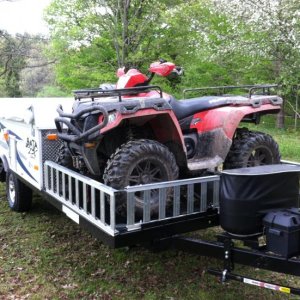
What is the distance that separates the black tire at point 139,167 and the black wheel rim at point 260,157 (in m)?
1.03

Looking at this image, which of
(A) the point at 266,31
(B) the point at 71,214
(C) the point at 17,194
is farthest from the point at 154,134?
(A) the point at 266,31

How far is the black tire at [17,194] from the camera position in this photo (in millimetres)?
5652

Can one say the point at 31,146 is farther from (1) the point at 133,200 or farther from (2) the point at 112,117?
(1) the point at 133,200

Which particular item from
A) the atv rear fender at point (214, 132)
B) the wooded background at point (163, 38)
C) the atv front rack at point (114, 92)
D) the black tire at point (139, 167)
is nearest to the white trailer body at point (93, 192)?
the black tire at point (139, 167)

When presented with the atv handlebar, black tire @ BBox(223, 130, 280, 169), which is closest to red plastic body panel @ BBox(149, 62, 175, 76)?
the atv handlebar

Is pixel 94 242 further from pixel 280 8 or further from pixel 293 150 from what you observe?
pixel 280 8

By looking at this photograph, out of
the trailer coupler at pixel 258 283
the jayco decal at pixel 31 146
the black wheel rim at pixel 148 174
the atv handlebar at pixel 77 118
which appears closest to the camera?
the trailer coupler at pixel 258 283

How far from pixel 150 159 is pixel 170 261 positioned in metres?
1.49

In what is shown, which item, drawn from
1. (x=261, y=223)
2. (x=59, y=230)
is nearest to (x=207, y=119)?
(x=261, y=223)

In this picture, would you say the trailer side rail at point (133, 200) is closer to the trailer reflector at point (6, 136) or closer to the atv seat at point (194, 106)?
the atv seat at point (194, 106)

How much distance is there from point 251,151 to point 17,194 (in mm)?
3339

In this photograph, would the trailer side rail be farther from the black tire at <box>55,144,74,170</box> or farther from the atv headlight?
the atv headlight

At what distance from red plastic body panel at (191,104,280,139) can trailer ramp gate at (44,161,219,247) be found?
0.79 meters

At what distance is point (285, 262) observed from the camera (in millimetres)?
2875
